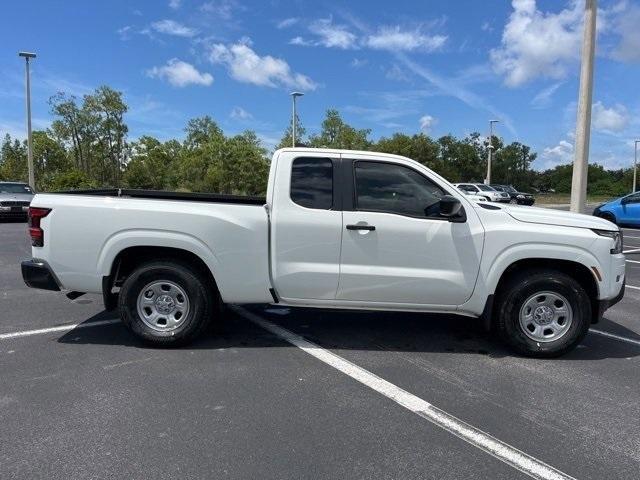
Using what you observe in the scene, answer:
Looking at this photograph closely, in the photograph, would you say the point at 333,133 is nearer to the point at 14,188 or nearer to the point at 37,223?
the point at 14,188

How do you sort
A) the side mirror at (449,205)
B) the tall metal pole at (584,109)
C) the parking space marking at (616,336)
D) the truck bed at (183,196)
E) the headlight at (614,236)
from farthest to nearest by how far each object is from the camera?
the tall metal pole at (584,109) < the truck bed at (183,196) < the parking space marking at (616,336) < the headlight at (614,236) < the side mirror at (449,205)

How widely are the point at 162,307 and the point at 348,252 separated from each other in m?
1.86

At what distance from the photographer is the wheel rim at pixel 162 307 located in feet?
16.4

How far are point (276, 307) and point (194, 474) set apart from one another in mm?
3781

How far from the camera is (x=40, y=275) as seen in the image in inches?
194

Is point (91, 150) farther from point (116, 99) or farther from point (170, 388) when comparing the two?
point (170, 388)

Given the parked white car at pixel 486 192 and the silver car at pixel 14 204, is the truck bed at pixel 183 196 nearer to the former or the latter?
the silver car at pixel 14 204

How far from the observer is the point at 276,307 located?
6664 mm

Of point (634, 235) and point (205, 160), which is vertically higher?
point (205, 160)

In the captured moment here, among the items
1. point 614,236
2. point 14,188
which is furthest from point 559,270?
point 14,188

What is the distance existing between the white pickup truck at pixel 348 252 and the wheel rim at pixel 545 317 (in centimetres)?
1

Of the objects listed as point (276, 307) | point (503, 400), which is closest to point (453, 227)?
point (503, 400)

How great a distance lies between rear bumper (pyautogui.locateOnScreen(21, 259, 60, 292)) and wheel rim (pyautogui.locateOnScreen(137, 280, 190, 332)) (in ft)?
2.77

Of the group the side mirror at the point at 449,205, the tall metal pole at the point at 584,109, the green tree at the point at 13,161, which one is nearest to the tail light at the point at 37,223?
the side mirror at the point at 449,205
